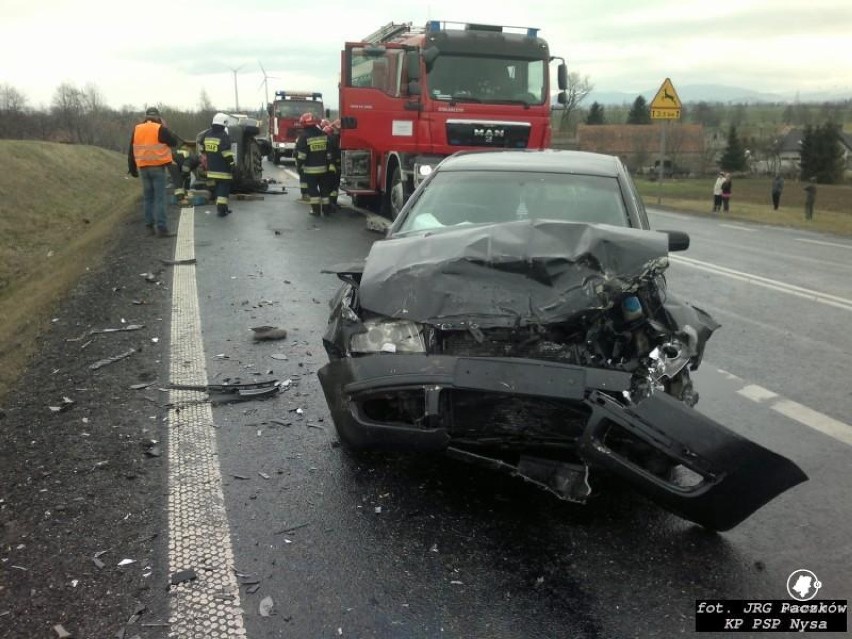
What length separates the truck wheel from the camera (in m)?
12.2

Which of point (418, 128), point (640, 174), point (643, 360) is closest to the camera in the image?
point (643, 360)

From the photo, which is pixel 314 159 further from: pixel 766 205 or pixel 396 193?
pixel 766 205

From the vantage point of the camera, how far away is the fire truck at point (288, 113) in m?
31.5

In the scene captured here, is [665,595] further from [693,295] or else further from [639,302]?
[693,295]

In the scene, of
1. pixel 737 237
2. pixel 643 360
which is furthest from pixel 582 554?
pixel 737 237

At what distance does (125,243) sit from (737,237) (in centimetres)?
1216

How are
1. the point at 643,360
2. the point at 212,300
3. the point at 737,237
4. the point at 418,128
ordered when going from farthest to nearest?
the point at 737,237 < the point at 418,128 < the point at 212,300 < the point at 643,360

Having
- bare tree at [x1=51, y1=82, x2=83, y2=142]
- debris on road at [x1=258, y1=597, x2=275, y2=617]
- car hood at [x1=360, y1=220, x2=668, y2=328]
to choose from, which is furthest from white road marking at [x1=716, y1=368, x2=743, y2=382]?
bare tree at [x1=51, y1=82, x2=83, y2=142]

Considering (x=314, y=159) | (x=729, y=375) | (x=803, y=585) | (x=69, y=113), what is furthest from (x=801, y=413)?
(x=69, y=113)

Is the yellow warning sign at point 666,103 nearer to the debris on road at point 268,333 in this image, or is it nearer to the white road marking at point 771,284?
the white road marking at point 771,284

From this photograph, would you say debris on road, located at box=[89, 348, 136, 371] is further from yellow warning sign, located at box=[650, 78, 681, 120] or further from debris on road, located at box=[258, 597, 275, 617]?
yellow warning sign, located at box=[650, 78, 681, 120]

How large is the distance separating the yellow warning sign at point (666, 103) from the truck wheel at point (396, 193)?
1264cm

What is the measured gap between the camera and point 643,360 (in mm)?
3285

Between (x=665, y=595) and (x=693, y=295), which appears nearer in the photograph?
(x=665, y=595)
